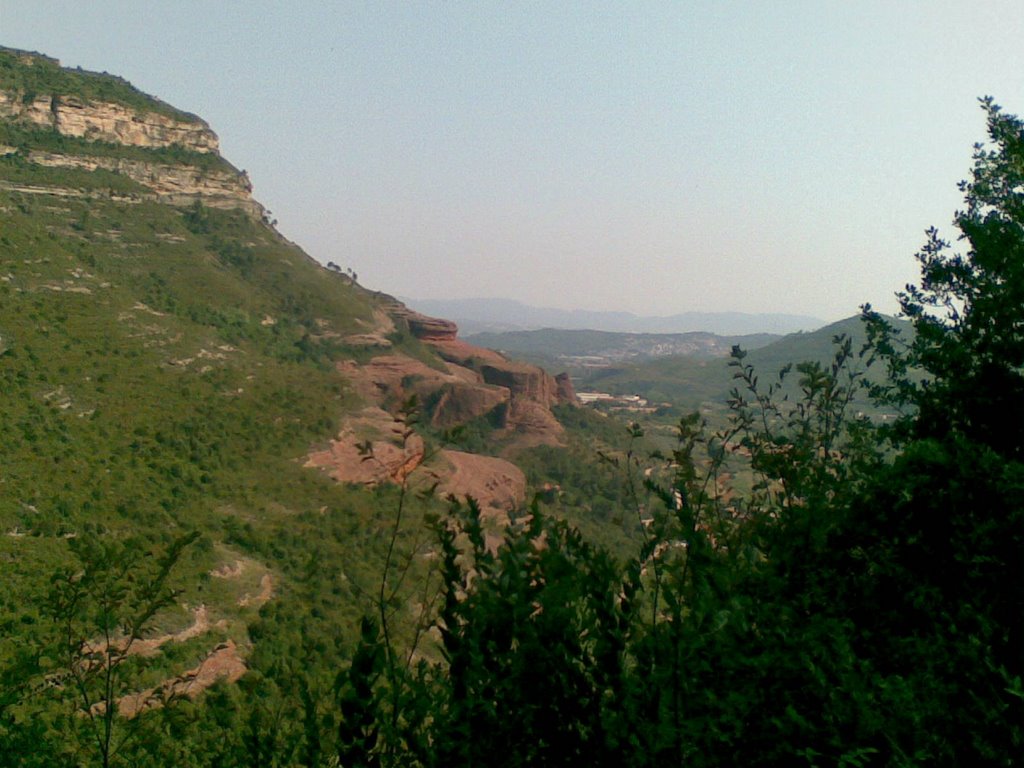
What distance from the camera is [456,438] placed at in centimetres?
371

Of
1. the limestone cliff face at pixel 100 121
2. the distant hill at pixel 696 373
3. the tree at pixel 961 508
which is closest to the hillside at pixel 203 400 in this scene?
the limestone cliff face at pixel 100 121

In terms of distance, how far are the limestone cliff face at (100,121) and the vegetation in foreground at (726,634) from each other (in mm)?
64808

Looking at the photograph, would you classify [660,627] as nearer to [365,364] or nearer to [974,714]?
[974,714]

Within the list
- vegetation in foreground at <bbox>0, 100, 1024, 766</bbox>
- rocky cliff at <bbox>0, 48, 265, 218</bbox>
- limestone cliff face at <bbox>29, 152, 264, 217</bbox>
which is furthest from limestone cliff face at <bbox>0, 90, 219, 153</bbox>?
vegetation in foreground at <bbox>0, 100, 1024, 766</bbox>

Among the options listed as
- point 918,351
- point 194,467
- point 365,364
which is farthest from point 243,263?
point 918,351

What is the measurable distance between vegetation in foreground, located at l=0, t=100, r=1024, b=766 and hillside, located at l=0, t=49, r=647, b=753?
1.69 ft

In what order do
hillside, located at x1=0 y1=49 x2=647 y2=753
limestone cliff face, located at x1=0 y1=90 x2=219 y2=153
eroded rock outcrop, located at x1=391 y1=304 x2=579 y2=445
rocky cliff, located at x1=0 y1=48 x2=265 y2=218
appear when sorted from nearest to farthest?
hillside, located at x1=0 y1=49 x2=647 y2=753, rocky cliff, located at x1=0 y1=48 x2=265 y2=218, limestone cliff face, located at x1=0 y1=90 x2=219 y2=153, eroded rock outcrop, located at x1=391 y1=304 x2=579 y2=445

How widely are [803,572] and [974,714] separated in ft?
5.88

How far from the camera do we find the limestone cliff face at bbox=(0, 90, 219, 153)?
54.9m


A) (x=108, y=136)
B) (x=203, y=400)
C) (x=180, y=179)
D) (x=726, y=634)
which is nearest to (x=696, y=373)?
(x=180, y=179)

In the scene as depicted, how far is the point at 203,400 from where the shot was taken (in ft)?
112

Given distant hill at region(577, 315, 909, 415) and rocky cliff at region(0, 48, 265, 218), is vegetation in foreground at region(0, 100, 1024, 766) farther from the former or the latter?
distant hill at region(577, 315, 909, 415)

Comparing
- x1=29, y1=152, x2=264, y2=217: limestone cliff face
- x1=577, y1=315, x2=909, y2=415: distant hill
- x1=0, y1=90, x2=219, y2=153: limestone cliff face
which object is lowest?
x1=577, y1=315, x2=909, y2=415: distant hill

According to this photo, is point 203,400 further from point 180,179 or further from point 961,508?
point 180,179
